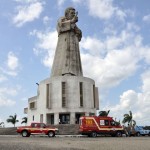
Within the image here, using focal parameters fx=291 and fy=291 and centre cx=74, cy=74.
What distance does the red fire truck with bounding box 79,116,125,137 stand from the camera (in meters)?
32.5

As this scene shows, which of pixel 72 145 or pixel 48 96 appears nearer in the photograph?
pixel 72 145

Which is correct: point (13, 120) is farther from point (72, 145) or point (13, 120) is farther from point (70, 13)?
Answer: point (72, 145)

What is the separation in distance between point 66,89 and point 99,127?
1020 inches

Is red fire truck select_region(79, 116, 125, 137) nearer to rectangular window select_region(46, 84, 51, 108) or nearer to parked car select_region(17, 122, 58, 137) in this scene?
parked car select_region(17, 122, 58, 137)

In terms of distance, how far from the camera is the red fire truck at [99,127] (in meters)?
32.5

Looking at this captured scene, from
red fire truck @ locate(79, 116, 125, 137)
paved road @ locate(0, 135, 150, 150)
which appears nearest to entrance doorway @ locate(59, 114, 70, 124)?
red fire truck @ locate(79, 116, 125, 137)

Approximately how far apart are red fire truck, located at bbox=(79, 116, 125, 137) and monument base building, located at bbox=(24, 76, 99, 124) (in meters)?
24.1

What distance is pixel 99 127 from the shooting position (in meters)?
32.8

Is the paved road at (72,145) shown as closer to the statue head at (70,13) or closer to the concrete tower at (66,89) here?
Result: the concrete tower at (66,89)

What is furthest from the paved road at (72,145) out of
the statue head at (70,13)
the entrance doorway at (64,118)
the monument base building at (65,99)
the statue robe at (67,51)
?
the statue head at (70,13)

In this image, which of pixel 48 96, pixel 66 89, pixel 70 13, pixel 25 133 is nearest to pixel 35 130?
pixel 25 133

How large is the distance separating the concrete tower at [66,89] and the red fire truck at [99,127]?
24.1 metres

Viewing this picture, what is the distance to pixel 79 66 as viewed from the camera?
210 ft

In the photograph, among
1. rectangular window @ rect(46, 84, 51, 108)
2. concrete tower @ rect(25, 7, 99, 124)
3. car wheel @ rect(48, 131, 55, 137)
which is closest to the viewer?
car wheel @ rect(48, 131, 55, 137)
